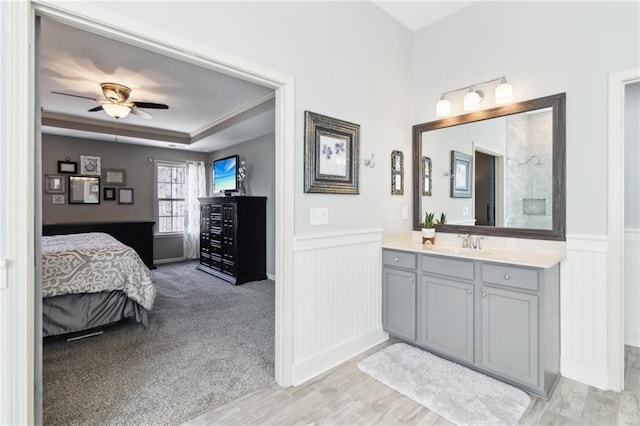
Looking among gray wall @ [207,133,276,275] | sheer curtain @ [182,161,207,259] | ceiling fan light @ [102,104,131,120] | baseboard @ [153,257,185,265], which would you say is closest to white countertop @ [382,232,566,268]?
gray wall @ [207,133,276,275]

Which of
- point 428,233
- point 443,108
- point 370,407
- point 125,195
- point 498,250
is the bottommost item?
point 370,407

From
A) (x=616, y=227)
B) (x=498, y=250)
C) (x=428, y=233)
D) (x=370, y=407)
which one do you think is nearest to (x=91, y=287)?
(x=370, y=407)

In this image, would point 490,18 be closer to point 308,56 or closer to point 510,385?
point 308,56

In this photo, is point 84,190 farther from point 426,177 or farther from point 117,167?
point 426,177

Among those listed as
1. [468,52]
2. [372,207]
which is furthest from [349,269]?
[468,52]

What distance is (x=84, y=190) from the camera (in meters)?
5.67

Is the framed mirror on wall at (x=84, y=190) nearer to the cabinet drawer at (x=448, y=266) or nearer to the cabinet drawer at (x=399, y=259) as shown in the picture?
the cabinet drawer at (x=399, y=259)

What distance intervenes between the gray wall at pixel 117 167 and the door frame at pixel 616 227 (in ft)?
22.4

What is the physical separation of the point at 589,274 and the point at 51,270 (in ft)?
13.8

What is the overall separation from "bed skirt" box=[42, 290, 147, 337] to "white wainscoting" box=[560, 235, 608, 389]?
362 centimetres

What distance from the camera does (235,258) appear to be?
4.96 metres

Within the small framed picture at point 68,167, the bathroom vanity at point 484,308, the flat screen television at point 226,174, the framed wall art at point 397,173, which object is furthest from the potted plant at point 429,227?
the small framed picture at point 68,167

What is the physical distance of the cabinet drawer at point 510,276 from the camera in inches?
79.1

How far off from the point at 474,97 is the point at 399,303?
186 cm
